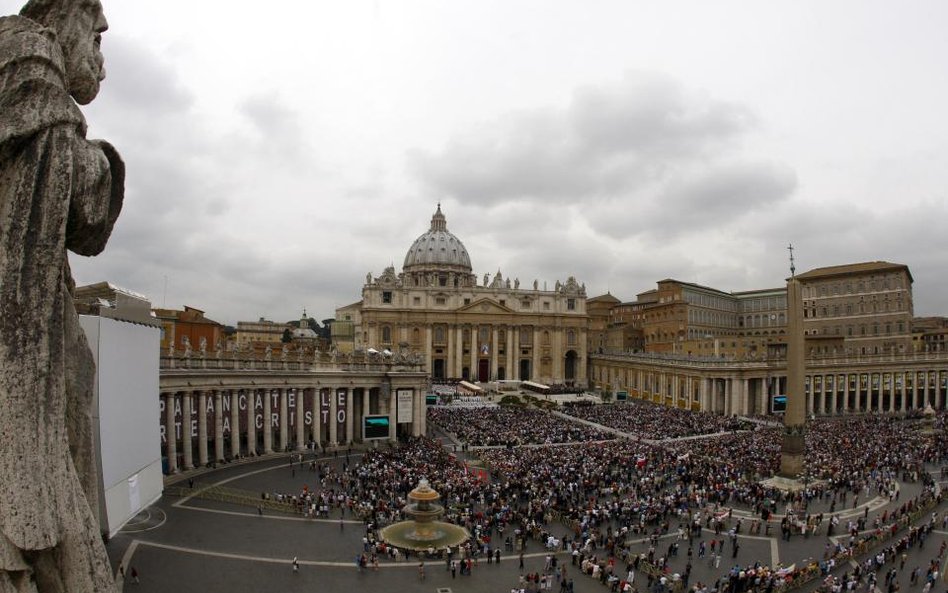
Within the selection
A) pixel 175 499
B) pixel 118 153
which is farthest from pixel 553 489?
pixel 118 153

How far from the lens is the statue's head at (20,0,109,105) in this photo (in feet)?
21.5

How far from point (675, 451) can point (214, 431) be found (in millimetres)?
27267

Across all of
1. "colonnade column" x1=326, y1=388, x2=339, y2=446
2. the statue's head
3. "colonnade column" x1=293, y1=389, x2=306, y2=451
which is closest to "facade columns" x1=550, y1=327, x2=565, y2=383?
"colonnade column" x1=326, y1=388, x2=339, y2=446

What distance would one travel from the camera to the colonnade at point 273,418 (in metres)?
33.8

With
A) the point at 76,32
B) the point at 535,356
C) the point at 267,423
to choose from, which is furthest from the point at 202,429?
the point at 535,356

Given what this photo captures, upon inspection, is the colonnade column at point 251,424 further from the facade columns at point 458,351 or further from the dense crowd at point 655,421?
the facade columns at point 458,351

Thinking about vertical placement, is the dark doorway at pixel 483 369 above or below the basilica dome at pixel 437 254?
below

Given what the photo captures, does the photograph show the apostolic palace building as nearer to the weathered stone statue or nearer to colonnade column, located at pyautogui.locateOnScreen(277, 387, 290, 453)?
colonnade column, located at pyautogui.locateOnScreen(277, 387, 290, 453)

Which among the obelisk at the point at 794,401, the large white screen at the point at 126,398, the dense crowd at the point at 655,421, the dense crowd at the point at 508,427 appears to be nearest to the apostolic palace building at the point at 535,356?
the dense crowd at the point at 508,427

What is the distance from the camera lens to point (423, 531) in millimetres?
23891

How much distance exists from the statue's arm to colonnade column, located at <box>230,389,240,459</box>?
3303 centimetres

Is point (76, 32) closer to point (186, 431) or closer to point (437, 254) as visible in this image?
point (186, 431)

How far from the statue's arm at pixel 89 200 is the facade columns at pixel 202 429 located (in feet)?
102

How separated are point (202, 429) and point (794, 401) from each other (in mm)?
31764
